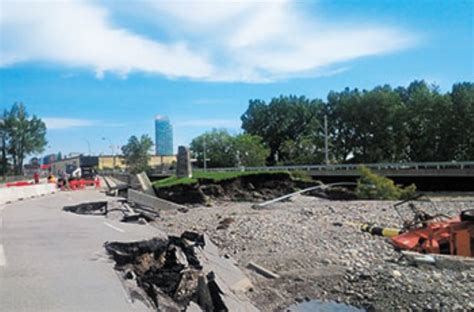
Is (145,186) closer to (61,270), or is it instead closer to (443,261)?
(443,261)

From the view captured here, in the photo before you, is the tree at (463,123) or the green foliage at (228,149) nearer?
the tree at (463,123)

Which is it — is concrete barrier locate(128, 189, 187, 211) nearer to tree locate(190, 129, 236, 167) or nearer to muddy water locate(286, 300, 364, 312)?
muddy water locate(286, 300, 364, 312)

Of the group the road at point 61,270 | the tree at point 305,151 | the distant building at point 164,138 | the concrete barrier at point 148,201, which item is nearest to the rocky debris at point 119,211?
the concrete barrier at point 148,201

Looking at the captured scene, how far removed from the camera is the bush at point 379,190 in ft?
122

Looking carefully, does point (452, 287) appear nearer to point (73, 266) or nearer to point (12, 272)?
point (73, 266)

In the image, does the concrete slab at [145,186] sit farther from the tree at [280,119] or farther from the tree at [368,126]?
the tree at [280,119]

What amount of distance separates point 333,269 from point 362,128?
8477 centimetres

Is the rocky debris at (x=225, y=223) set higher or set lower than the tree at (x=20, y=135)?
lower

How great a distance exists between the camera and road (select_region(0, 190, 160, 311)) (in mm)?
7418

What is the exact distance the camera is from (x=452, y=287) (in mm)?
10867

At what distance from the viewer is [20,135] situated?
11462 centimetres

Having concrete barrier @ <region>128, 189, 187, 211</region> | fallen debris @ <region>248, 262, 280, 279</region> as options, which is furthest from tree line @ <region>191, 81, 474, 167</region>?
fallen debris @ <region>248, 262, 280, 279</region>

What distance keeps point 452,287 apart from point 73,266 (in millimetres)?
7558

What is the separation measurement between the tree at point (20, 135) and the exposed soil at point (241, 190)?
82.4 m
